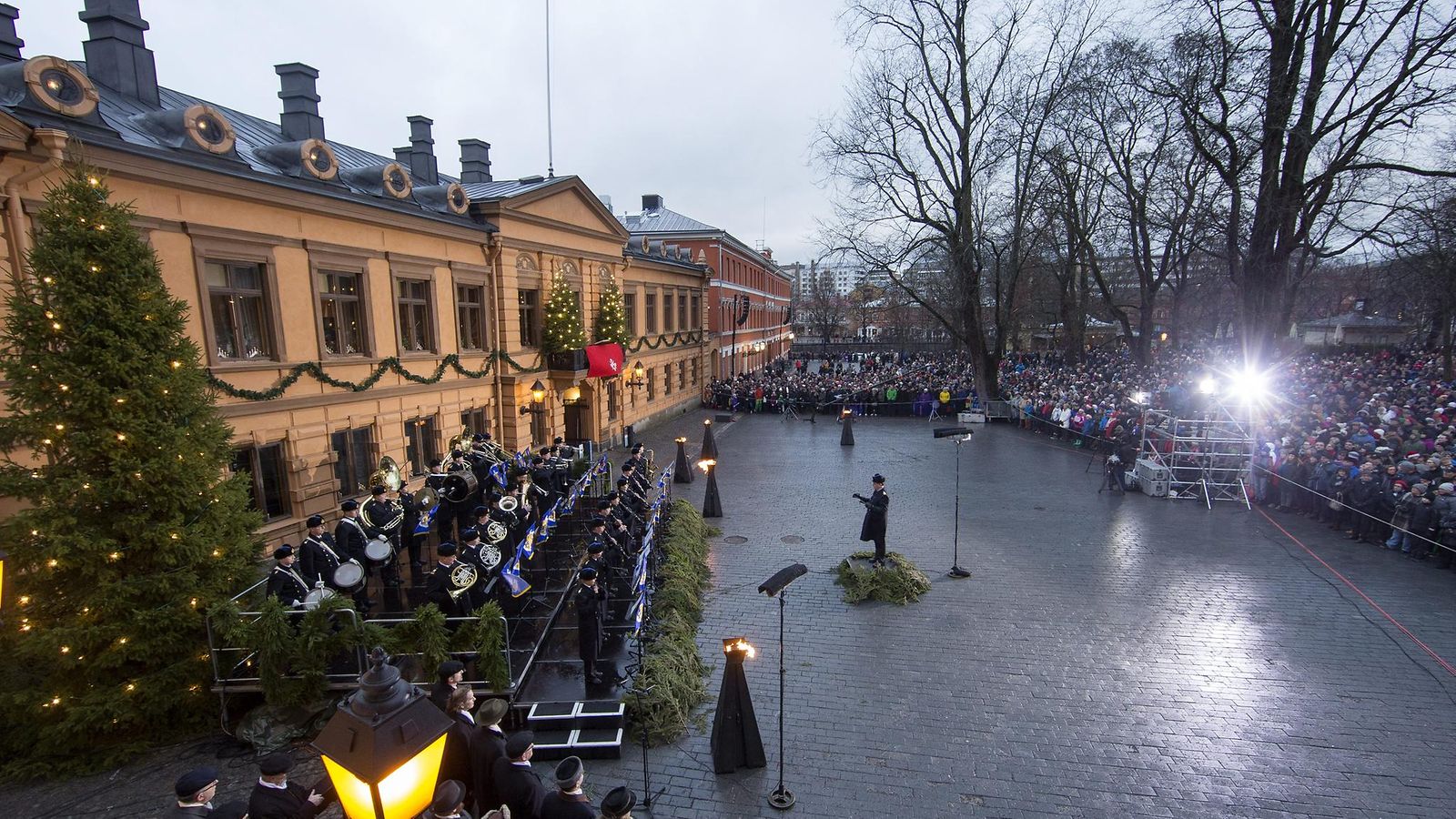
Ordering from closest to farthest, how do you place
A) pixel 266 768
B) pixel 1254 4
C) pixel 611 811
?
pixel 611 811 < pixel 266 768 < pixel 1254 4

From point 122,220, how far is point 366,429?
28.1ft

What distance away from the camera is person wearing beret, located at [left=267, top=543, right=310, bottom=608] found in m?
8.35

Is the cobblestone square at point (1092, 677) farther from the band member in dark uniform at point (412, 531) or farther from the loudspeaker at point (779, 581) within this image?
the band member in dark uniform at point (412, 531)

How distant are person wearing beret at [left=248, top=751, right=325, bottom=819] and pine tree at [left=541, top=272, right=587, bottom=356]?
17.4 m

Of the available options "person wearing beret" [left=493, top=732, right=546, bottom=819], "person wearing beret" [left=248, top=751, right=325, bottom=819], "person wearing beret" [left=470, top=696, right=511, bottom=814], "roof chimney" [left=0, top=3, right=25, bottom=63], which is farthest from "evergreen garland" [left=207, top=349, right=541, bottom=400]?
"person wearing beret" [left=493, top=732, right=546, bottom=819]

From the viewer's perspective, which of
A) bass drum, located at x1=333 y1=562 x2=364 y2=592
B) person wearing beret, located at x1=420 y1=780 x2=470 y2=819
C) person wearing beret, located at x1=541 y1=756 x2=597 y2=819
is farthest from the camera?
bass drum, located at x1=333 y1=562 x2=364 y2=592

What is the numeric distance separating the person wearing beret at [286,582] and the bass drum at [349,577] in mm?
380

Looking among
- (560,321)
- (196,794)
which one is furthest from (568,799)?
(560,321)

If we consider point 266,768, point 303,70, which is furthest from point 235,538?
point 303,70

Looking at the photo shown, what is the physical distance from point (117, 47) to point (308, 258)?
5.12m

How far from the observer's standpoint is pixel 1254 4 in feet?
57.0

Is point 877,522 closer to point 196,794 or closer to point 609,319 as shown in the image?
point 196,794

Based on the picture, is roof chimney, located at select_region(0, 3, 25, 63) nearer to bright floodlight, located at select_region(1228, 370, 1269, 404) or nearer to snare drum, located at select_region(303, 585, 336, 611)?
snare drum, located at select_region(303, 585, 336, 611)

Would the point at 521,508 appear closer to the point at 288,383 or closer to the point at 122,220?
the point at 288,383
